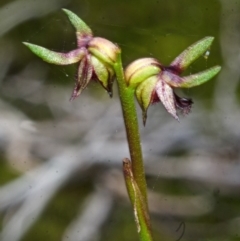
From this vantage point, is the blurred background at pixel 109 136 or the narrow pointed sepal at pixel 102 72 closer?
the narrow pointed sepal at pixel 102 72

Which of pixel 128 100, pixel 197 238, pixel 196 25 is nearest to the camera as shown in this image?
pixel 128 100

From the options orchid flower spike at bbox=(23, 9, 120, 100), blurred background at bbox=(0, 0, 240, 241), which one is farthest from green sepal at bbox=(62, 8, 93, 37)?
blurred background at bbox=(0, 0, 240, 241)

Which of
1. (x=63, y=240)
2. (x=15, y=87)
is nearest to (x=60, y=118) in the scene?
(x=15, y=87)

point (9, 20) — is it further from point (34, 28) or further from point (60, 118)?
point (60, 118)

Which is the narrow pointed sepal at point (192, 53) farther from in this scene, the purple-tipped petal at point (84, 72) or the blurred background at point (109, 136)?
the blurred background at point (109, 136)

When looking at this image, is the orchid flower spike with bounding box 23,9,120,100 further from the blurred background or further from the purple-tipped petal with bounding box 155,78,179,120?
the blurred background

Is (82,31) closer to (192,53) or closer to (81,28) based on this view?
(81,28)

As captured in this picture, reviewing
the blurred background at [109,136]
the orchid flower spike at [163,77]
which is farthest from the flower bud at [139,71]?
the blurred background at [109,136]
